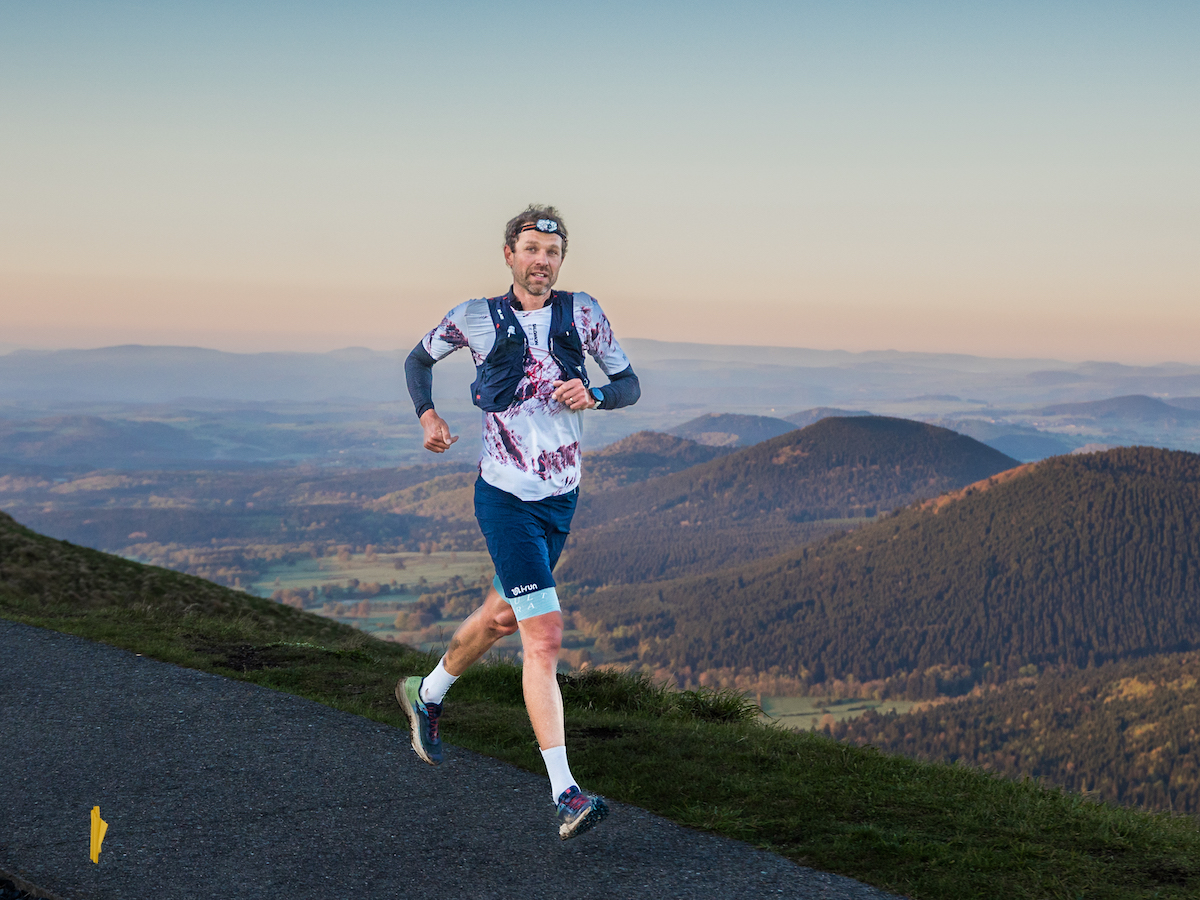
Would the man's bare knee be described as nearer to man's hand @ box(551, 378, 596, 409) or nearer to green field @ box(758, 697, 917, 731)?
man's hand @ box(551, 378, 596, 409)

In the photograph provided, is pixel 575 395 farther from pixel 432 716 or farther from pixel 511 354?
pixel 432 716

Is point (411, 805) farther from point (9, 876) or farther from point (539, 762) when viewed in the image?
point (9, 876)

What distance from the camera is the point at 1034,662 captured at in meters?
181

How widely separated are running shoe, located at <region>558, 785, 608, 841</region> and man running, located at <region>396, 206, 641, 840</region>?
243 millimetres

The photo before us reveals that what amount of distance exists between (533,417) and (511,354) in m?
0.33

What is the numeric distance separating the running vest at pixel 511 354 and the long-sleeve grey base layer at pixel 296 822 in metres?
2.01

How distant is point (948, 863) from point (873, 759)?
5.70ft

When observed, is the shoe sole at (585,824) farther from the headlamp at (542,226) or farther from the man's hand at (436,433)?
the headlamp at (542,226)

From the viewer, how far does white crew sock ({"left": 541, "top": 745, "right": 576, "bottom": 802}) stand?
4598mm

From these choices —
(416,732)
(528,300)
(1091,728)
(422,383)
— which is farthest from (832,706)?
(528,300)

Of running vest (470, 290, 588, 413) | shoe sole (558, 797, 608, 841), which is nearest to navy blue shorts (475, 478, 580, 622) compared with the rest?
running vest (470, 290, 588, 413)

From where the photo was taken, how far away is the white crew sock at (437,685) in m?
5.59

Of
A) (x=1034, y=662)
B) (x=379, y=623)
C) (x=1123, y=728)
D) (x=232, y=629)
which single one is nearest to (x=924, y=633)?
(x=1034, y=662)

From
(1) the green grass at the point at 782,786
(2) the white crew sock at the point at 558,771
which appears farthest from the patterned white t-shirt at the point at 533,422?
(1) the green grass at the point at 782,786
